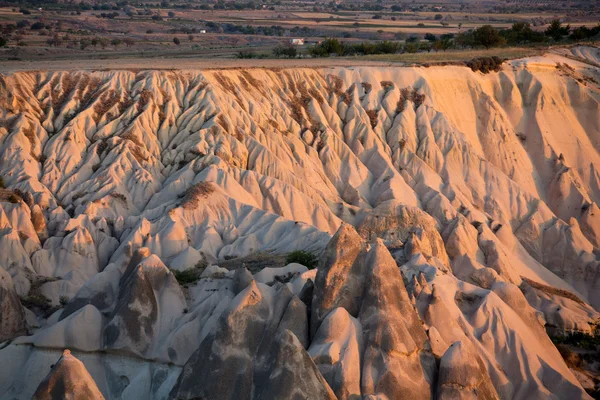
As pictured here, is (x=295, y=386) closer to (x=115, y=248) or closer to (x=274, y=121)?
(x=115, y=248)

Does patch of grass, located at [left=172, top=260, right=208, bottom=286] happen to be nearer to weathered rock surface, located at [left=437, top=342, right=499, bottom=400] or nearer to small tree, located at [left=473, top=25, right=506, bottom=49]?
weathered rock surface, located at [left=437, top=342, right=499, bottom=400]

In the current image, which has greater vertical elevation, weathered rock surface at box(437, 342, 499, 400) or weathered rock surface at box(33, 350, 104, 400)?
weathered rock surface at box(33, 350, 104, 400)

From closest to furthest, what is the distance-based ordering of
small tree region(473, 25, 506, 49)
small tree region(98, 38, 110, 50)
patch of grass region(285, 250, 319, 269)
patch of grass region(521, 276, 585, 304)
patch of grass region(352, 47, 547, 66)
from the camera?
patch of grass region(285, 250, 319, 269)
patch of grass region(521, 276, 585, 304)
patch of grass region(352, 47, 547, 66)
small tree region(473, 25, 506, 49)
small tree region(98, 38, 110, 50)

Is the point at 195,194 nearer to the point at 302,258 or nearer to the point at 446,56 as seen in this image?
the point at 302,258

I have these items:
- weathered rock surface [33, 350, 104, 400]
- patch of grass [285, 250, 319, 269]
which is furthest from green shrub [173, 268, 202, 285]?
weathered rock surface [33, 350, 104, 400]

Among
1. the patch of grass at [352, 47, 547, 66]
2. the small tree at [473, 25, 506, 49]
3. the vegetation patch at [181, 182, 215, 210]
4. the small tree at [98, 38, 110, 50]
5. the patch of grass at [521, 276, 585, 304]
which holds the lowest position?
the small tree at [98, 38, 110, 50]

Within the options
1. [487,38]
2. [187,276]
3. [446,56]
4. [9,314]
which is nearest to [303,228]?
[187,276]
